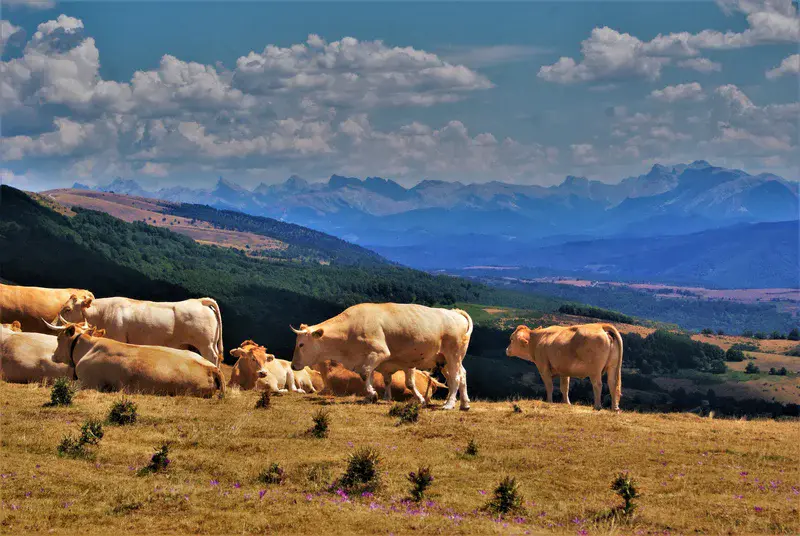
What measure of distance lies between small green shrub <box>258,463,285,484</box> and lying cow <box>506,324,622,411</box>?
15.4 metres

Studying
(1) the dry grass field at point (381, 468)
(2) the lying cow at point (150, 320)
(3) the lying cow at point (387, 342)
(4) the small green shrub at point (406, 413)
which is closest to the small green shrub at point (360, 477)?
(1) the dry grass field at point (381, 468)

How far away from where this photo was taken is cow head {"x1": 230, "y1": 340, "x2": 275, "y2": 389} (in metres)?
27.6

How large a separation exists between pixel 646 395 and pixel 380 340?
122m

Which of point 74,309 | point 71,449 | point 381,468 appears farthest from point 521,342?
point 71,449

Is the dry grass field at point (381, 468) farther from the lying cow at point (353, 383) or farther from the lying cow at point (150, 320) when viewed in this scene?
the lying cow at point (150, 320)

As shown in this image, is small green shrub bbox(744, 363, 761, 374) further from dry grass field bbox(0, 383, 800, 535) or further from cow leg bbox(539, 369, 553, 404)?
dry grass field bbox(0, 383, 800, 535)

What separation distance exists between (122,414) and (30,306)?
1393 centimetres

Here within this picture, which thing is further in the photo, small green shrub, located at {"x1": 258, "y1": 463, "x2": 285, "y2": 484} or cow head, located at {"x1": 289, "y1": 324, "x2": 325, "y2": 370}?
cow head, located at {"x1": 289, "y1": 324, "x2": 325, "y2": 370}

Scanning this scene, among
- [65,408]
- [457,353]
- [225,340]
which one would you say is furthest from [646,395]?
[65,408]

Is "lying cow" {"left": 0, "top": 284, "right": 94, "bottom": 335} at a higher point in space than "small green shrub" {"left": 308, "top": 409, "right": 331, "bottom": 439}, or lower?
higher

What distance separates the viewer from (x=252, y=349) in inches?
1111

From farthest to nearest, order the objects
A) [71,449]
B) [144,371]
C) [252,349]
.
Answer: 1. [252,349]
2. [144,371]
3. [71,449]

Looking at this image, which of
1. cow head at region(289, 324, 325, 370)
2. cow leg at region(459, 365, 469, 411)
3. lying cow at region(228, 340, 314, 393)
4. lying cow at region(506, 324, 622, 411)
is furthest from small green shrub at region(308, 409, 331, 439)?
lying cow at region(506, 324, 622, 411)

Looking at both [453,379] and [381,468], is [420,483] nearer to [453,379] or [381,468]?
[381,468]
